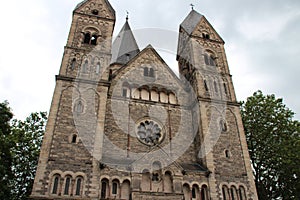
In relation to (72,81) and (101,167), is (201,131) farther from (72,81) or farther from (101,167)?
(72,81)

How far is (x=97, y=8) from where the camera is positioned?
24250 millimetres

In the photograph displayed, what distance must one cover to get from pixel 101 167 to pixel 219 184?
23.3 feet

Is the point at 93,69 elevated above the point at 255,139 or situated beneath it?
elevated above

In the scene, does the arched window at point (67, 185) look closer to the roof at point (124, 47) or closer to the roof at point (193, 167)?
the roof at point (193, 167)

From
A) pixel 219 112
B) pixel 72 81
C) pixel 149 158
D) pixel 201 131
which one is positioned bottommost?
pixel 149 158

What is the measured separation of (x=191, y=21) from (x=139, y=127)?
15.5 m

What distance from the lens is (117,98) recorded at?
1839cm

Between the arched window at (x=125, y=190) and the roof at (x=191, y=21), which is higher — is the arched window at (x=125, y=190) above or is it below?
below

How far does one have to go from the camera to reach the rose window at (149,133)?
56.7ft

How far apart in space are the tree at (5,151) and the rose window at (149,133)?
8.36m

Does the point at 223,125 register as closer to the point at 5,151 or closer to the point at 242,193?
the point at 242,193

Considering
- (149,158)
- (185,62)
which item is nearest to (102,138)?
(149,158)

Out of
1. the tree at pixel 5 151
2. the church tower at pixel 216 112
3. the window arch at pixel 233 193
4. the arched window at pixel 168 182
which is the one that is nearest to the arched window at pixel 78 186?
the arched window at pixel 168 182

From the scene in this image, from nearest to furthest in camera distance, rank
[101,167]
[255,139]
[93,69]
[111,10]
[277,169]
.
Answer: [101,167]
[93,69]
[277,169]
[255,139]
[111,10]
